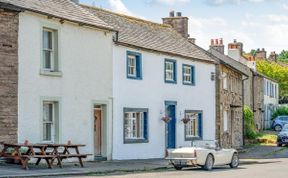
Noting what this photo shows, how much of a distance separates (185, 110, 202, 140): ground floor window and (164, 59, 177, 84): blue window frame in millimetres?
2504

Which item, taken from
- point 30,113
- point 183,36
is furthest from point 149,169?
point 183,36

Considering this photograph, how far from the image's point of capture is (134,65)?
34.1 metres

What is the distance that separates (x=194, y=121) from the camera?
40.7 meters

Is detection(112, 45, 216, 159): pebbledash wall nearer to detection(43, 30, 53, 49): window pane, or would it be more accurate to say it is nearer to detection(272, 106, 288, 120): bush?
detection(43, 30, 53, 49): window pane

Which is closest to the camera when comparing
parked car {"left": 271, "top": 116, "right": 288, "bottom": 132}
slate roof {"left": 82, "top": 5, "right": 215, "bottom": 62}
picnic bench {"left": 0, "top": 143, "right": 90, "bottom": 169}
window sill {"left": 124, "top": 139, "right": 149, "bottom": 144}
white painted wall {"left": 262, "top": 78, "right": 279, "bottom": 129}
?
picnic bench {"left": 0, "top": 143, "right": 90, "bottom": 169}

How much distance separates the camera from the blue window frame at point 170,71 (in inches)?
1457

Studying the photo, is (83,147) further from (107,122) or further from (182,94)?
(182,94)

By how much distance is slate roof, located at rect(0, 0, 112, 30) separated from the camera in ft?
85.9

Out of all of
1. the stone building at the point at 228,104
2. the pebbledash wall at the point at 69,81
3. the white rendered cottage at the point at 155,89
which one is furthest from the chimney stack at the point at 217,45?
the pebbledash wall at the point at 69,81

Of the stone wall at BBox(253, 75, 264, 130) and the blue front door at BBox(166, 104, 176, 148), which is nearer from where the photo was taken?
the blue front door at BBox(166, 104, 176, 148)

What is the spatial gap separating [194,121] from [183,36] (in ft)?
20.4

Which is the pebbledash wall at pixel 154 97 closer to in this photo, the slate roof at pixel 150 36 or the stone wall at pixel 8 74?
the slate roof at pixel 150 36

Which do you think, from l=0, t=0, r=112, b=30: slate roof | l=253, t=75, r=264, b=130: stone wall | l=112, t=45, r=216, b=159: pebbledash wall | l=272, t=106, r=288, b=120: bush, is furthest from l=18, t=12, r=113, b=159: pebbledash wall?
l=272, t=106, r=288, b=120: bush

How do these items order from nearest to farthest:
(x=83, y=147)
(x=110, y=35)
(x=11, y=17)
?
(x=11, y=17)
(x=83, y=147)
(x=110, y=35)
